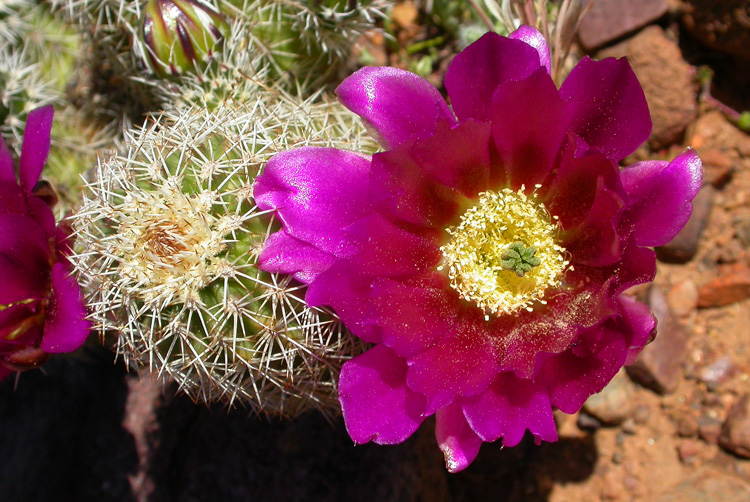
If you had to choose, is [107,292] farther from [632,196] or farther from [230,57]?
[632,196]

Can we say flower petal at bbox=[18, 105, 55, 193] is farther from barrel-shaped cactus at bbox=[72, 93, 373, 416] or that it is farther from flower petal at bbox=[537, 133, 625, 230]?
flower petal at bbox=[537, 133, 625, 230]

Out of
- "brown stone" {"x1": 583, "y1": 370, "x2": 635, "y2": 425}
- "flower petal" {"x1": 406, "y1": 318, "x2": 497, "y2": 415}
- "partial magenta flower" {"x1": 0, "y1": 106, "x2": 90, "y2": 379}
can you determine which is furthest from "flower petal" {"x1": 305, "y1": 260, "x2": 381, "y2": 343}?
"brown stone" {"x1": 583, "y1": 370, "x2": 635, "y2": 425}

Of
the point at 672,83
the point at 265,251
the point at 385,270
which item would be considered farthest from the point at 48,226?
the point at 672,83

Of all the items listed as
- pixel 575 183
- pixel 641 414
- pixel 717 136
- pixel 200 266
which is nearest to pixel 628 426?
pixel 641 414

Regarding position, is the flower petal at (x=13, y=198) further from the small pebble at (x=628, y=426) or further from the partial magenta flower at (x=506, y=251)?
the small pebble at (x=628, y=426)

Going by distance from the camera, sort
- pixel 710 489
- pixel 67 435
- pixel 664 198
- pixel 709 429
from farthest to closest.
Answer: pixel 67 435
pixel 709 429
pixel 710 489
pixel 664 198

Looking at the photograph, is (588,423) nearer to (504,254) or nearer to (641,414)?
(641,414)
